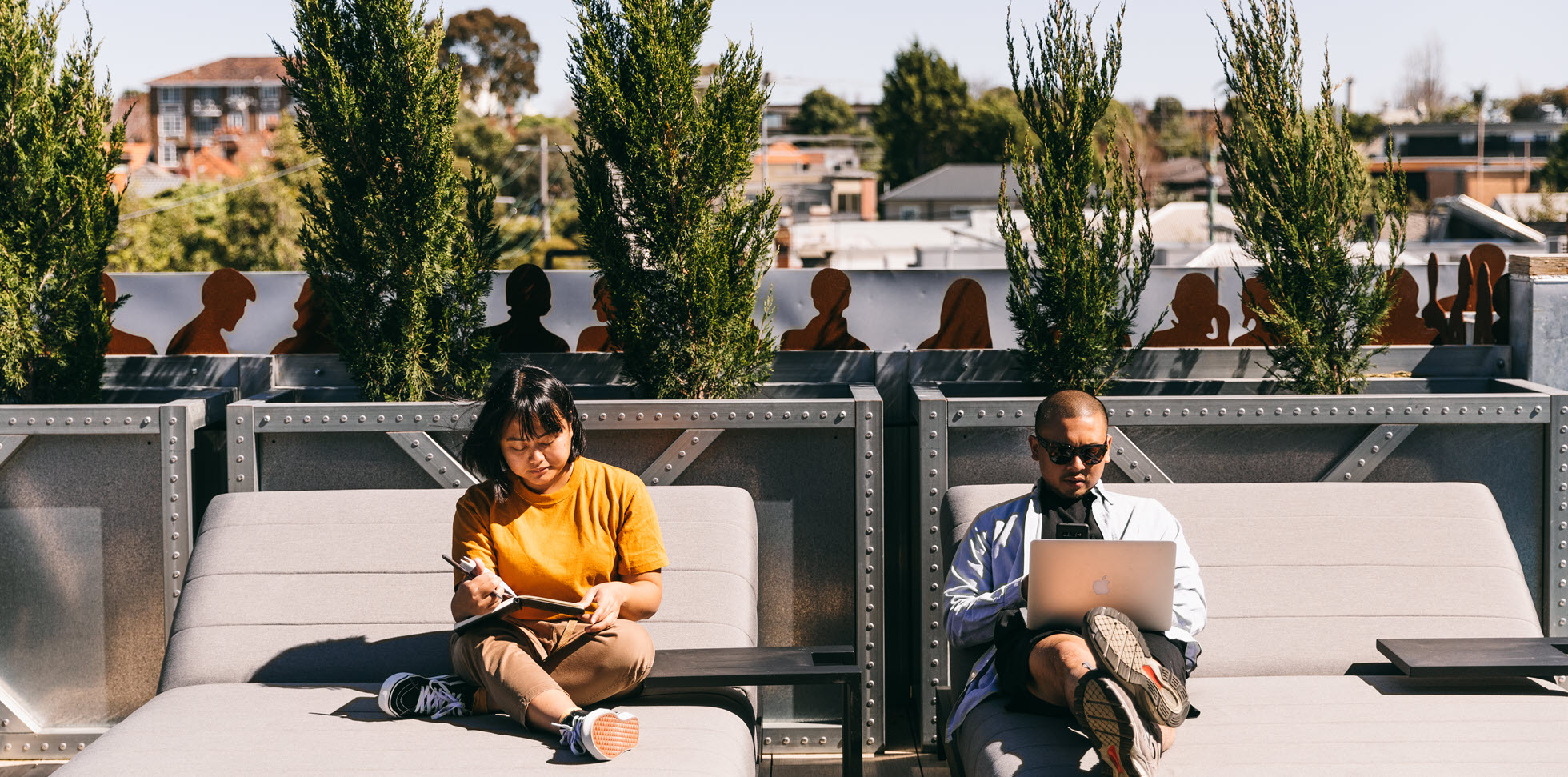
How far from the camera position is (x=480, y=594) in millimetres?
3363

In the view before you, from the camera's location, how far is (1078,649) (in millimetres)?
3281

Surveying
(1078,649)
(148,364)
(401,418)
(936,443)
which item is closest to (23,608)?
(148,364)

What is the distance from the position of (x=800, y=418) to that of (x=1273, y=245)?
209cm

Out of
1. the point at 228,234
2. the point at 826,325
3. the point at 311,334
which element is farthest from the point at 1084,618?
the point at 228,234

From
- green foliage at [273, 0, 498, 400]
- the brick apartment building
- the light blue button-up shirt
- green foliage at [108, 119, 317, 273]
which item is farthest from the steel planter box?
the brick apartment building

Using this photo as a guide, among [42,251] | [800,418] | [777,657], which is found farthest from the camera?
[42,251]

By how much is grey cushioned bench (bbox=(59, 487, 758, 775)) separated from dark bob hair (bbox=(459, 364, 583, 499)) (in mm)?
643

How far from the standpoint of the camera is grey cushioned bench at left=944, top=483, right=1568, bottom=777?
10.6 ft

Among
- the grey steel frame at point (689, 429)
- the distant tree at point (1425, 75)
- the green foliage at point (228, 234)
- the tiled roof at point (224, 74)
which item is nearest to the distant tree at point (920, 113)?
the green foliage at point (228, 234)

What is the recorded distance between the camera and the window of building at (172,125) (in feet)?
347

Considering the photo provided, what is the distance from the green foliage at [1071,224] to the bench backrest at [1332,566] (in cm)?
89

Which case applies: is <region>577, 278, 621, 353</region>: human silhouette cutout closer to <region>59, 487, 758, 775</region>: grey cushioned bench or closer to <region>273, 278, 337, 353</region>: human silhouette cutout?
<region>273, 278, 337, 353</region>: human silhouette cutout

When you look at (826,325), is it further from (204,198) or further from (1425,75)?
(1425,75)

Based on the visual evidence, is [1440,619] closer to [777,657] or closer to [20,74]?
[777,657]
